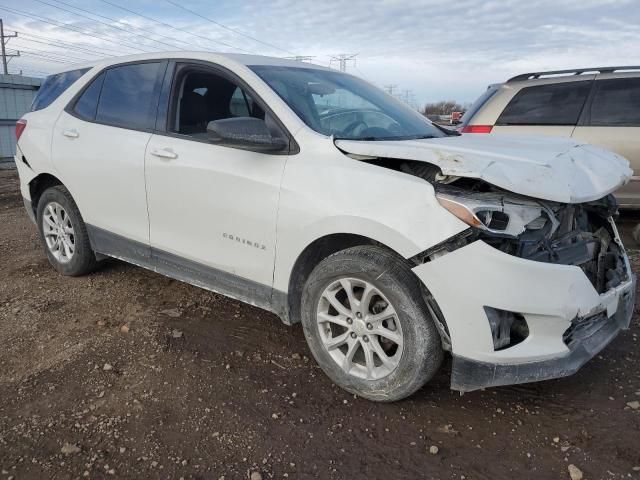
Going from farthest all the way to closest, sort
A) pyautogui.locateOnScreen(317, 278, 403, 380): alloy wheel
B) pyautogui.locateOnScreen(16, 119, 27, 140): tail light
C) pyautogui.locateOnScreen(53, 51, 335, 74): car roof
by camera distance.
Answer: pyautogui.locateOnScreen(16, 119, 27, 140): tail light, pyautogui.locateOnScreen(53, 51, 335, 74): car roof, pyautogui.locateOnScreen(317, 278, 403, 380): alloy wheel

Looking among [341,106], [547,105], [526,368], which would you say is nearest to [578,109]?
[547,105]

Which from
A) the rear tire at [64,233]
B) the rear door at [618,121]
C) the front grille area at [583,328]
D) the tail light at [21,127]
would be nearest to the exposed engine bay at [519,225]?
the front grille area at [583,328]

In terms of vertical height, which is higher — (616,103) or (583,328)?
(616,103)

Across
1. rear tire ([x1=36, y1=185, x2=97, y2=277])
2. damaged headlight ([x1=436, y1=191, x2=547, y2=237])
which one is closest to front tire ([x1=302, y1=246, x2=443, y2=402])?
damaged headlight ([x1=436, y1=191, x2=547, y2=237])

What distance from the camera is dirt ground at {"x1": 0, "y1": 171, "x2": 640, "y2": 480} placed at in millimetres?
2383

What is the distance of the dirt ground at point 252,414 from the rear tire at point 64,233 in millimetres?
763

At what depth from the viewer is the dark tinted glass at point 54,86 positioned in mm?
4449

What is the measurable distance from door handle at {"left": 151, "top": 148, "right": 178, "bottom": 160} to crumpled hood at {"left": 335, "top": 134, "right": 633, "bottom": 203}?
120 centimetres

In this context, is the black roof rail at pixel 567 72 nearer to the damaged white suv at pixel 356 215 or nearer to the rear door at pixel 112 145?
the damaged white suv at pixel 356 215

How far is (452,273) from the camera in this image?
2.40 metres

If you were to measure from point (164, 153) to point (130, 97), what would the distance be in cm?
72

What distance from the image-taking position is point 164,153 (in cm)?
349

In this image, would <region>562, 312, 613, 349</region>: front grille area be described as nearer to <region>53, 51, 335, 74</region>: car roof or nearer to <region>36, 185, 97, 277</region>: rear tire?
<region>53, 51, 335, 74</region>: car roof

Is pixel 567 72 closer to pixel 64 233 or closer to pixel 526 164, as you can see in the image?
pixel 526 164
